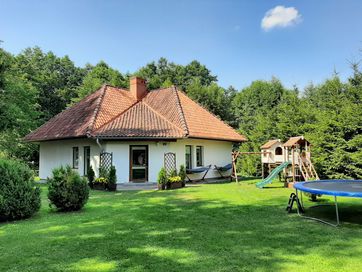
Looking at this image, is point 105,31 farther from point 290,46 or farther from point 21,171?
point 290,46

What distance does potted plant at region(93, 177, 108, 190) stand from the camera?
14.2m

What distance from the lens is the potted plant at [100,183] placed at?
14.2 m

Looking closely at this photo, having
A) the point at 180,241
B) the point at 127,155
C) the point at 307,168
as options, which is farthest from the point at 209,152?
the point at 180,241

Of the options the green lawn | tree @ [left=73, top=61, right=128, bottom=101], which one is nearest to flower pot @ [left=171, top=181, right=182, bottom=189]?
the green lawn

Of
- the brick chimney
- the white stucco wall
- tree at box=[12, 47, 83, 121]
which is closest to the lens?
the white stucco wall

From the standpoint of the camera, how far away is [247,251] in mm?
4824

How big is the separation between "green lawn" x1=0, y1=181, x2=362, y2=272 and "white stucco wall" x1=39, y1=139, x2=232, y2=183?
679 centimetres

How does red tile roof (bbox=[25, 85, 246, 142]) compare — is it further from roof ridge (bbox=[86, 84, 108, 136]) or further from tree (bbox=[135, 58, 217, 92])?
tree (bbox=[135, 58, 217, 92])

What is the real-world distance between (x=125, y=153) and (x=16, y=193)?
816 centimetres

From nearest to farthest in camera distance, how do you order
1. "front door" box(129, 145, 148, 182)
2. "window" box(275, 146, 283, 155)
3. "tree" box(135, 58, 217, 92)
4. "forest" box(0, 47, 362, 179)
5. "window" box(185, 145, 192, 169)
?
"forest" box(0, 47, 362, 179) < "front door" box(129, 145, 148, 182) < "window" box(275, 146, 283, 155) < "window" box(185, 145, 192, 169) < "tree" box(135, 58, 217, 92)

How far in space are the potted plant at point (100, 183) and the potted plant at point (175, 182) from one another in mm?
3145

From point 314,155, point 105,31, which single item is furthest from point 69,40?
point 314,155

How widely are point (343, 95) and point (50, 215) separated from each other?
1393 centimetres

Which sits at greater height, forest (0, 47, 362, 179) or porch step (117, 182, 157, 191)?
forest (0, 47, 362, 179)
